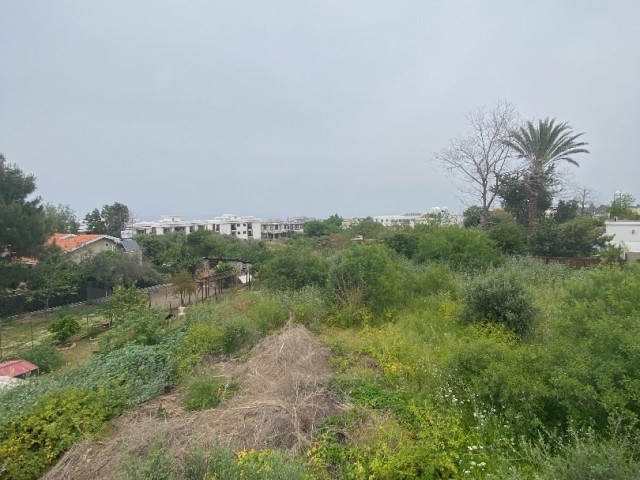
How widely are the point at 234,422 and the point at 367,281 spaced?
15.0ft

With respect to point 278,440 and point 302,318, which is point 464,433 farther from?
point 302,318

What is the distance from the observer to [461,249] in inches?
426

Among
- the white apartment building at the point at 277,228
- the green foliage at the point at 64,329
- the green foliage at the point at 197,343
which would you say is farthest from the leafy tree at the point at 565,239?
the white apartment building at the point at 277,228

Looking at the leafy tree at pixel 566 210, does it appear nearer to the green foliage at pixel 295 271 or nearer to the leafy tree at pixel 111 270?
the green foliage at pixel 295 271

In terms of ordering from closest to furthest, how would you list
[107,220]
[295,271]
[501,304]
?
[501,304]
[295,271]
[107,220]

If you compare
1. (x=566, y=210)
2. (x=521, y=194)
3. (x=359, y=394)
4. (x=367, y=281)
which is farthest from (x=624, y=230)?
(x=359, y=394)

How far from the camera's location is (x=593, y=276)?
4621mm

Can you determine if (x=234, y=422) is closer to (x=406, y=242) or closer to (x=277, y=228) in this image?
(x=406, y=242)

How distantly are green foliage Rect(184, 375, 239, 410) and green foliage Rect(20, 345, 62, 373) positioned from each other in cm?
617

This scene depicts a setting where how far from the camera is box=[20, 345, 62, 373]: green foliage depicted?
784cm

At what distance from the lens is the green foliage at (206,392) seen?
3.77m

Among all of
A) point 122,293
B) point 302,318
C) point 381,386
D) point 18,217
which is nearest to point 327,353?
point 381,386

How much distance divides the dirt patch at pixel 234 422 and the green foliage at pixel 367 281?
288 centimetres

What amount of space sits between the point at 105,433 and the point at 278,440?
70.9 inches
